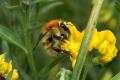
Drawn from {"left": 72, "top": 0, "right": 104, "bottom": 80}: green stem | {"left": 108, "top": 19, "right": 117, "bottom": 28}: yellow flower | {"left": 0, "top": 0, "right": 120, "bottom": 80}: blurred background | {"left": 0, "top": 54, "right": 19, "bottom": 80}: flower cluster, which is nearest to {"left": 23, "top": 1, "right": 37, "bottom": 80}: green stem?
{"left": 0, "top": 0, "right": 120, "bottom": 80}: blurred background

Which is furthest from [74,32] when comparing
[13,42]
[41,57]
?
[41,57]

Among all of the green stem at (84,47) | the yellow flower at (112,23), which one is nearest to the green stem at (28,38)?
the green stem at (84,47)

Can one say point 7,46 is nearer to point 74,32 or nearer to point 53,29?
point 53,29

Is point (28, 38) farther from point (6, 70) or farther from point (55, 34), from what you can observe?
point (6, 70)

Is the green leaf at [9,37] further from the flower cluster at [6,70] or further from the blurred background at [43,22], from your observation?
the flower cluster at [6,70]

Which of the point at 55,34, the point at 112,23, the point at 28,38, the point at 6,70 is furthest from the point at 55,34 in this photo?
the point at 112,23
